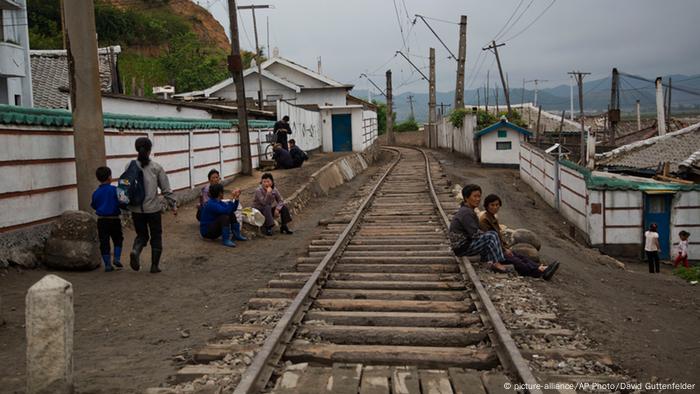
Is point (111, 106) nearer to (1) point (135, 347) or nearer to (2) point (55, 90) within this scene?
(2) point (55, 90)

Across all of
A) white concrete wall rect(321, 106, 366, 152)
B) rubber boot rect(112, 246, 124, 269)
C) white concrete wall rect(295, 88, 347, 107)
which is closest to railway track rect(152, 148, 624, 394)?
rubber boot rect(112, 246, 124, 269)

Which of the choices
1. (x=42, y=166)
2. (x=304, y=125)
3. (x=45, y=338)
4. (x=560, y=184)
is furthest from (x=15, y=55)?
(x=45, y=338)

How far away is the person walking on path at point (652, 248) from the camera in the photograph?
16.5 metres

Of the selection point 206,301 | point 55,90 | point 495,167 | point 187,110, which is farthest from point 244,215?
point 495,167

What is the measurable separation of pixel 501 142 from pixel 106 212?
26.0m

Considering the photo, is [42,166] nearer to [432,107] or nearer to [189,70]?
[189,70]

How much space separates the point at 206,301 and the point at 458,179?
59.1 ft

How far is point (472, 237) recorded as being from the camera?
868cm

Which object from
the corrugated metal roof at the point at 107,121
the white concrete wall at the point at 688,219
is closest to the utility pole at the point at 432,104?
the white concrete wall at the point at 688,219

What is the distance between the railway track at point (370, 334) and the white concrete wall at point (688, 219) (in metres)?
11.5

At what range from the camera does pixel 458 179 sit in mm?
24516

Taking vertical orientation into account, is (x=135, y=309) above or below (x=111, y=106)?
below

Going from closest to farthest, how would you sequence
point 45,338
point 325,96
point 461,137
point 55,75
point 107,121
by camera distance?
point 45,338 < point 107,121 < point 55,75 < point 461,137 < point 325,96

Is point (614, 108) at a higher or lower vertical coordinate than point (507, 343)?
higher
